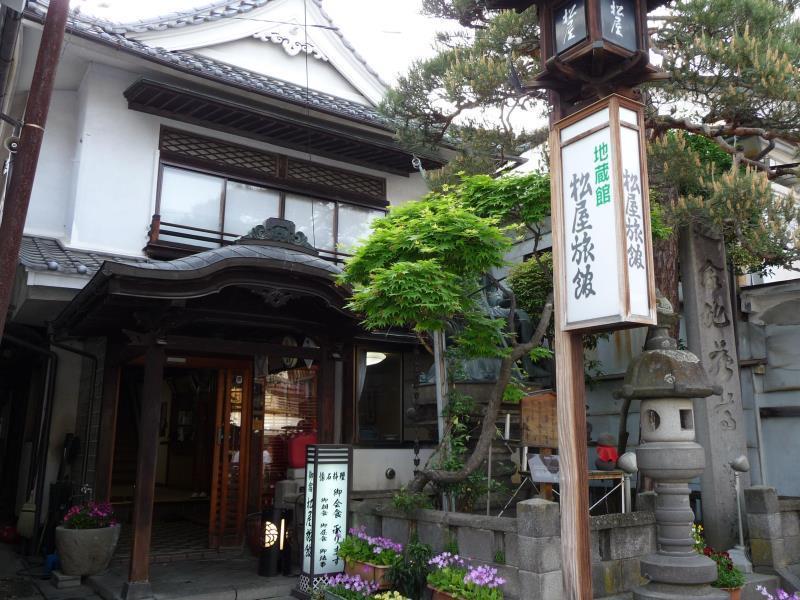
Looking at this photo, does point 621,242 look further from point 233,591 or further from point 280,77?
point 280,77

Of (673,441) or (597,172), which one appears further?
(673,441)

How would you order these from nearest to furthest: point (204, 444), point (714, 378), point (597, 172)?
point (597, 172) → point (714, 378) → point (204, 444)

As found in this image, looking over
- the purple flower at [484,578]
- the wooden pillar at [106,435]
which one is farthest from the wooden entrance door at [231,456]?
the purple flower at [484,578]

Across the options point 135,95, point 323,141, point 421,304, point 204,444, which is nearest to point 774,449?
point 421,304

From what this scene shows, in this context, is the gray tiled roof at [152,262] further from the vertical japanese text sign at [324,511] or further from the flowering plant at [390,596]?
the flowering plant at [390,596]

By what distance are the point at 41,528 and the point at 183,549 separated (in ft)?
8.95

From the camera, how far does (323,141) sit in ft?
45.1

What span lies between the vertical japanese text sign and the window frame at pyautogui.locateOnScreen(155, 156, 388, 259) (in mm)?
4482

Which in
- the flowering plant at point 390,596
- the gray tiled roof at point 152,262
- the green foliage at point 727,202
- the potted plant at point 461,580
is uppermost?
the green foliage at point 727,202

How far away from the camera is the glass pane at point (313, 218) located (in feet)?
45.1

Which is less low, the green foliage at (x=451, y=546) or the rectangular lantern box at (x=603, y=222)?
the rectangular lantern box at (x=603, y=222)

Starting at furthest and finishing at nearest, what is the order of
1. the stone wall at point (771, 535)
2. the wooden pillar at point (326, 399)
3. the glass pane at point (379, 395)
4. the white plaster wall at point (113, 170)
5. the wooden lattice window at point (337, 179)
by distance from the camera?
the wooden lattice window at point (337, 179), the glass pane at point (379, 395), the white plaster wall at point (113, 170), the wooden pillar at point (326, 399), the stone wall at point (771, 535)

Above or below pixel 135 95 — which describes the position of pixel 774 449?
below

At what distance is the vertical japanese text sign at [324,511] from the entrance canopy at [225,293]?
245 centimetres
